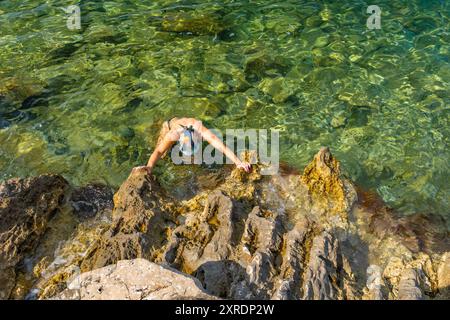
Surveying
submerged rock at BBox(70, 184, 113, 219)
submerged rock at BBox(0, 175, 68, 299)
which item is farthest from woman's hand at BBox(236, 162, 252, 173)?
submerged rock at BBox(0, 175, 68, 299)

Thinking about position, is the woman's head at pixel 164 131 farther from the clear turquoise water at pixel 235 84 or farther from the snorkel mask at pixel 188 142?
the snorkel mask at pixel 188 142

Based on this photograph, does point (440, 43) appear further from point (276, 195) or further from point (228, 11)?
point (276, 195)

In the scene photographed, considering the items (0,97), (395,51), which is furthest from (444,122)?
(0,97)

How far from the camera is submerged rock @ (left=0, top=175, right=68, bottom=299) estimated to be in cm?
576

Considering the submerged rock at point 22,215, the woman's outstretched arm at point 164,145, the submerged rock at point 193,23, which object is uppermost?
the submerged rock at point 193,23

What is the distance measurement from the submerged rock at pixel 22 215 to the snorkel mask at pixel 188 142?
2102 mm

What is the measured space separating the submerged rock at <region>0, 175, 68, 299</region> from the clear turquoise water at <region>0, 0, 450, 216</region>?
1248 millimetres

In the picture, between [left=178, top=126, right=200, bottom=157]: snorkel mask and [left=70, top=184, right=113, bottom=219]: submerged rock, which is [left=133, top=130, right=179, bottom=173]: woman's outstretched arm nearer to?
[left=178, top=126, right=200, bottom=157]: snorkel mask

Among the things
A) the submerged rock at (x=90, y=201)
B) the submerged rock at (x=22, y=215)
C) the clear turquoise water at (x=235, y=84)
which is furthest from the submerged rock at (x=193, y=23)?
the submerged rock at (x=22, y=215)

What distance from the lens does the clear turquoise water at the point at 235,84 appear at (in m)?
8.19

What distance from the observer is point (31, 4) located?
498 inches
